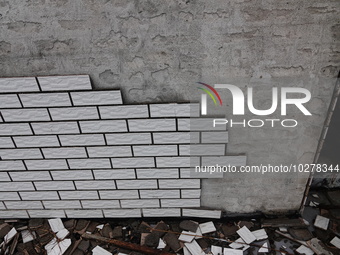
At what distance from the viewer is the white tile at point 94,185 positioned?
3.83 metres

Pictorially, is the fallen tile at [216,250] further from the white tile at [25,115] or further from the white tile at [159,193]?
the white tile at [25,115]

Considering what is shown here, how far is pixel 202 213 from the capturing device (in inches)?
162

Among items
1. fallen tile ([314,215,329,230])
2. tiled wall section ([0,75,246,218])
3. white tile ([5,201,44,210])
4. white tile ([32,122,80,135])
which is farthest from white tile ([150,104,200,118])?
fallen tile ([314,215,329,230])

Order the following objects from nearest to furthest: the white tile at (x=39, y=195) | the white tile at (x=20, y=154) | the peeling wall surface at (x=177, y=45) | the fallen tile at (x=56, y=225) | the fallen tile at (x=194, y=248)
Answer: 1. the peeling wall surface at (x=177, y=45)
2. the white tile at (x=20, y=154)
3. the fallen tile at (x=194, y=248)
4. the white tile at (x=39, y=195)
5. the fallen tile at (x=56, y=225)

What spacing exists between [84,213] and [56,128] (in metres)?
1.46

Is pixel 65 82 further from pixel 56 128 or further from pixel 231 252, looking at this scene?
pixel 231 252

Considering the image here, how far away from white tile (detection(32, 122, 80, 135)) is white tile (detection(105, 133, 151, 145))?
37 cm

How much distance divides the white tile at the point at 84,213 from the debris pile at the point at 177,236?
0.31 feet

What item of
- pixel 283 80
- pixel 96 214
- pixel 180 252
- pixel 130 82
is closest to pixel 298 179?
pixel 283 80

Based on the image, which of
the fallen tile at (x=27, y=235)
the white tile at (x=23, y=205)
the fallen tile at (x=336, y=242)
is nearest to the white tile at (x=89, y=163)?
the white tile at (x=23, y=205)

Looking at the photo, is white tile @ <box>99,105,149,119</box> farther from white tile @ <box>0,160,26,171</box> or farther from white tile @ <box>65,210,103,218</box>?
white tile @ <box>65,210,103,218</box>

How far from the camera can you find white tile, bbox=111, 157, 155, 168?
358 centimetres

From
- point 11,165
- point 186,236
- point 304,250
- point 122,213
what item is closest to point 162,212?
point 186,236

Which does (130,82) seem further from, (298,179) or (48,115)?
(298,179)
